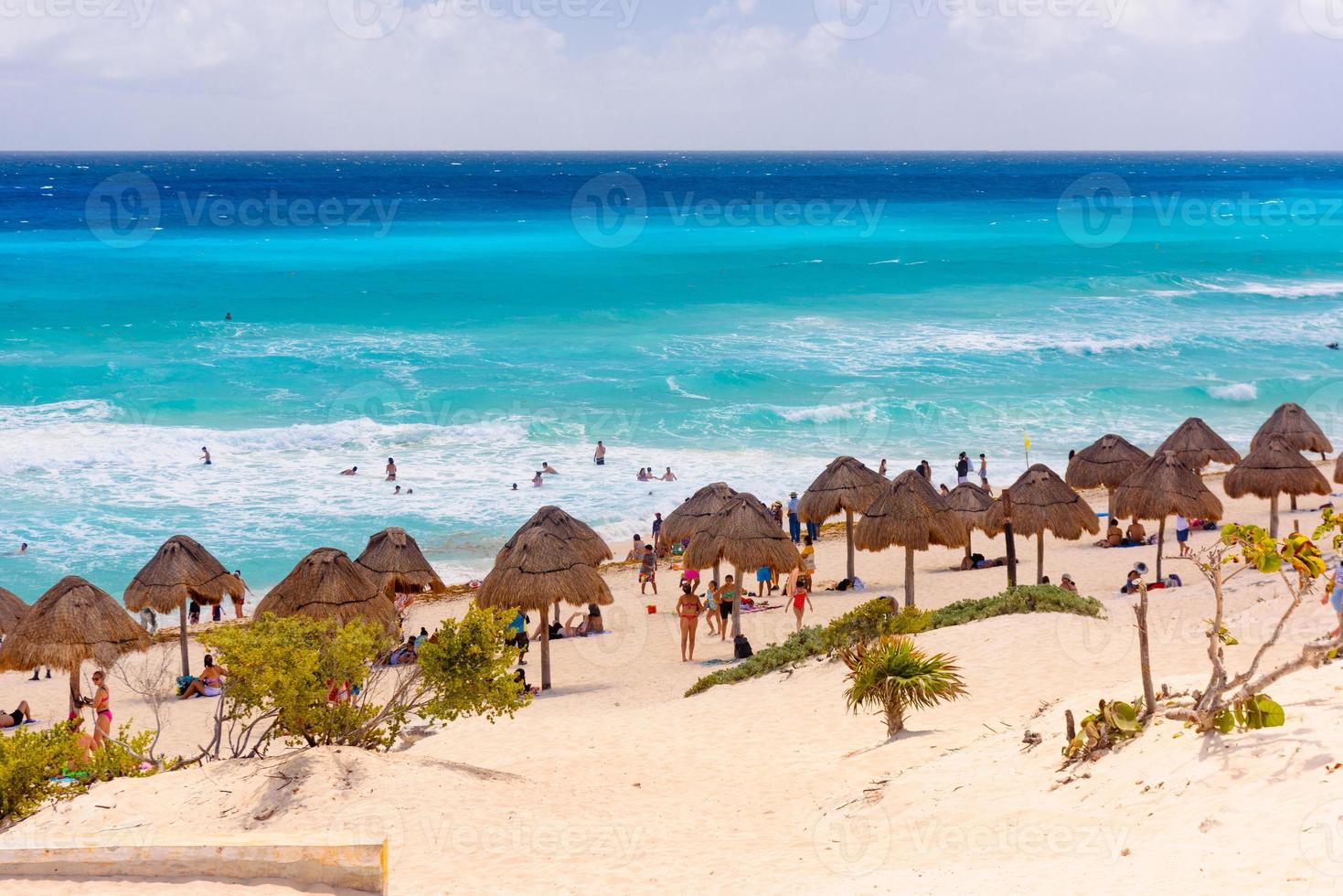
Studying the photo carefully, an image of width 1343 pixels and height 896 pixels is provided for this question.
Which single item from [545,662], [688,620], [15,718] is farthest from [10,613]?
[688,620]

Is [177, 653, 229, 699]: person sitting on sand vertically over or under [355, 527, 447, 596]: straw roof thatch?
under

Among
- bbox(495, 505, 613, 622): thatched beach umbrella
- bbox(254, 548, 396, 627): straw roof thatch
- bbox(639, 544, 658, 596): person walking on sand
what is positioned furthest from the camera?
bbox(639, 544, 658, 596): person walking on sand

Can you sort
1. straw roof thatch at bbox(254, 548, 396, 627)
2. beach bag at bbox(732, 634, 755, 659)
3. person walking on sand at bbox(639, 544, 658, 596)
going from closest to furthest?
straw roof thatch at bbox(254, 548, 396, 627) → beach bag at bbox(732, 634, 755, 659) → person walking on sand at bbox(639, 544, 658, 596)

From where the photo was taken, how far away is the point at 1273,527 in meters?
19.8

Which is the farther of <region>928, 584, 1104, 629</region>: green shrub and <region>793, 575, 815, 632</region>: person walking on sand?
Answer: <region>793, 575, 815, 632</region>: person walking on sand

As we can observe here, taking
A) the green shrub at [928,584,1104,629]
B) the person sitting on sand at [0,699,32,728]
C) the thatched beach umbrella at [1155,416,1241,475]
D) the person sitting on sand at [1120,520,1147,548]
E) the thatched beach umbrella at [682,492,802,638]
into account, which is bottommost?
the person sitting on sand at [0,699,32,728]

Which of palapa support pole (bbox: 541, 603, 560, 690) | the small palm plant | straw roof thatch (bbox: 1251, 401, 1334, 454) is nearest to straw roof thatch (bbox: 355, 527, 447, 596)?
palapa support pole (bbox: 541, 603, 560, 690)

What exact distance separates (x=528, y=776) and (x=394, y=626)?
5742 millimetres

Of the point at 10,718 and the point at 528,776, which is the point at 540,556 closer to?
the point at 528,776

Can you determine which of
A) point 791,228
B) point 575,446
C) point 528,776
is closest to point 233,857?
point 528,776

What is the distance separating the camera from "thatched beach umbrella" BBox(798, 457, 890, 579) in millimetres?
18812

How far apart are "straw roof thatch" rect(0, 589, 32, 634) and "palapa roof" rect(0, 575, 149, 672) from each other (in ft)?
4.08

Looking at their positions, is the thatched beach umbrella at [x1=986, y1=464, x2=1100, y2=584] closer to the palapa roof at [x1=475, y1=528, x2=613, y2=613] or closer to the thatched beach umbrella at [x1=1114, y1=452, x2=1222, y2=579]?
the thatched beach umbrella at [x1=1114, y1=452, x2=1222, y2=579]

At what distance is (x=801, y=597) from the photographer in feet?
54.9
